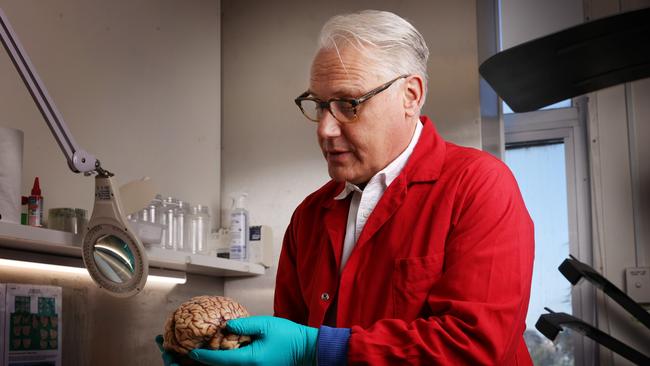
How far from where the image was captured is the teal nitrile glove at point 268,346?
126 cm

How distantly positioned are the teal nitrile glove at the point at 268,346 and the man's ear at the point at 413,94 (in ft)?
1.70

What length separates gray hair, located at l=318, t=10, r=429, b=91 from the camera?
4.90 feet

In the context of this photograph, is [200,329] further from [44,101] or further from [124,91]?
[124,91]

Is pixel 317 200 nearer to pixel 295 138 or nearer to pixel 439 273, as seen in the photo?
pixel 439 273

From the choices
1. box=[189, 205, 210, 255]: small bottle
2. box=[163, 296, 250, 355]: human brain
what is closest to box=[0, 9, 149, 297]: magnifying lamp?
box=[163, 296, 250, 355]: human brain

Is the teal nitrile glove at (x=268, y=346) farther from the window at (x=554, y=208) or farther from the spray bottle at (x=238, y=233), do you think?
the window at (x=554, y=208)

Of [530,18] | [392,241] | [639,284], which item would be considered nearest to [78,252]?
[392,241]

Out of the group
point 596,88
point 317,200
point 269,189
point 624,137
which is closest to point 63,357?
point 317,200

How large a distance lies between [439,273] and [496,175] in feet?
0.73

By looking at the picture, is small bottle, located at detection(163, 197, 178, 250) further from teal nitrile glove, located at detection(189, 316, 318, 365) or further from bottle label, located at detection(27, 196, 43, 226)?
teal nitrile glove, located at detection(189, 316, 318, 365)

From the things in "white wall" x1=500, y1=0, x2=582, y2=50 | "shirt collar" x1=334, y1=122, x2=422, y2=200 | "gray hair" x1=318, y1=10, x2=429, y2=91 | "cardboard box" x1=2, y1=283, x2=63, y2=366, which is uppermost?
"white wall" x1=500, y1=0, x2=582, y2=50

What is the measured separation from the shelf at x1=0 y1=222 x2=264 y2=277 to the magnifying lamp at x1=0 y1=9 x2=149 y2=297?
0.42 feet

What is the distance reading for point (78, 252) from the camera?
79.4 inches

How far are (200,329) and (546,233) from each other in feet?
6.97
